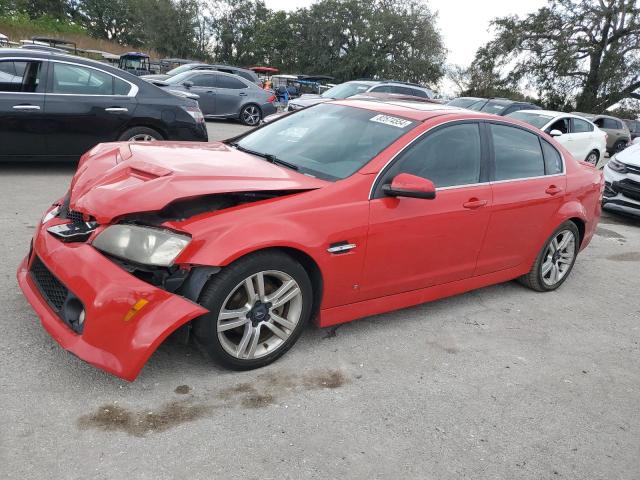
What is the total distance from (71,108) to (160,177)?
15.2 ft

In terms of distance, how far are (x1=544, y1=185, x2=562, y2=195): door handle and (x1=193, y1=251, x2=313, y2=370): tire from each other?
95.7 inches

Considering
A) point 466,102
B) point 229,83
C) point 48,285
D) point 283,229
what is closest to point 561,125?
point 466,102

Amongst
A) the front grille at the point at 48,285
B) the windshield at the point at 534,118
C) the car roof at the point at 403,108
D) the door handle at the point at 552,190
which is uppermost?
the car roof at the point at 403,108

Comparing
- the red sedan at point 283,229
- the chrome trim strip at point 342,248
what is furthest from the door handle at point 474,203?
the chrome trim strip at point 342,248

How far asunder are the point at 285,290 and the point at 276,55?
58434 millimetres

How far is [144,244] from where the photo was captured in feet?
9.38

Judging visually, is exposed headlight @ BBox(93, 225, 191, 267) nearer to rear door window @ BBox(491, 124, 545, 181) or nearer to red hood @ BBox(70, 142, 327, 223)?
red hood @ BBox(70, 142, 327, 223)

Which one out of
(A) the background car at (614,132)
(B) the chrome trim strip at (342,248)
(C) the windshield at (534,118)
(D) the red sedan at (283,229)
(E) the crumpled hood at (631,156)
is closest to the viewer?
(D) the red sedan at (283,229)

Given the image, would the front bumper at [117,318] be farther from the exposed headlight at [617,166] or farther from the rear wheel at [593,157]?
the rear wheel at [593,157]

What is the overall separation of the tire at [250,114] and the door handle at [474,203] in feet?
43.0

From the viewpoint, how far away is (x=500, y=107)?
14805 mm

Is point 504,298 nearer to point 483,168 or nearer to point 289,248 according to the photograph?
point 483,168

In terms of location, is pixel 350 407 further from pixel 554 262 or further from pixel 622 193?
pixel 622 193

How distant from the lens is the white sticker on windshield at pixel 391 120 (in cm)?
389
